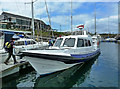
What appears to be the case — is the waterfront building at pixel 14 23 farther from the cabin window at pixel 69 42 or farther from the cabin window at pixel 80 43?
the cabin window at pixel 80 43

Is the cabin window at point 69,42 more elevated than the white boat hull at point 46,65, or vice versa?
the cabin window at point 69,42

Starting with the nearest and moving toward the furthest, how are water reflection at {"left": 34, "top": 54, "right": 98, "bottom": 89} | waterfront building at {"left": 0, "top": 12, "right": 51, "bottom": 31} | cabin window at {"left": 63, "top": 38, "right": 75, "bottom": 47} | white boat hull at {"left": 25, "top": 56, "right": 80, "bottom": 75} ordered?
water reflection at {"left": 34, "top": 54, "right": 98, "bottom": 89} < white boat hull at {"left": 25, "top": 56, "right": 80, "bottom": 75} < cabin window at {"left": 63, "top": 38, "right": 75, "bottom": 47} < waterfront building at {"left": 0, "top": 12, "right": 51, "bottom": 31}

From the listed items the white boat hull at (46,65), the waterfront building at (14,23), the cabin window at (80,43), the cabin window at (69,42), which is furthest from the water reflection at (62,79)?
the waterfront building at (14,23)

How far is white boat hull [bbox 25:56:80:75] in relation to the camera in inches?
232

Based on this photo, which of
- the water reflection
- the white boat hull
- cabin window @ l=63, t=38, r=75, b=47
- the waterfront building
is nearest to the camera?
the water reflection

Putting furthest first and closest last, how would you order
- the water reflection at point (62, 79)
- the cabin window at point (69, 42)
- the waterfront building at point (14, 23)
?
the waterfront building at point (14, 23)
the cabin window at point (69, 42)
the water reflection at point (62, 79)

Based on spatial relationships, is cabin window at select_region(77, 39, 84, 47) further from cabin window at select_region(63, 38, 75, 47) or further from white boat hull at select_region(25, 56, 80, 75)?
white boat hull at select_region(25, 56, 80, 75)

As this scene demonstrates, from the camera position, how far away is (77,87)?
5.23m

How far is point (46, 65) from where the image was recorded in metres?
6.02

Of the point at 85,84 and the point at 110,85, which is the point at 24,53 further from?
the point at 110,85

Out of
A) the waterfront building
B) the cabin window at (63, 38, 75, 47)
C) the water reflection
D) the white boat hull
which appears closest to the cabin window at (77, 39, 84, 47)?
the cabin window at (63, 38, 75, 47)

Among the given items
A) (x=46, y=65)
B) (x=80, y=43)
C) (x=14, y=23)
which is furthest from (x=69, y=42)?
(x=14, y=23)

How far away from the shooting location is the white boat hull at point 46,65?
5886 mm

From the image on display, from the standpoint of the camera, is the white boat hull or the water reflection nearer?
the water reflection
